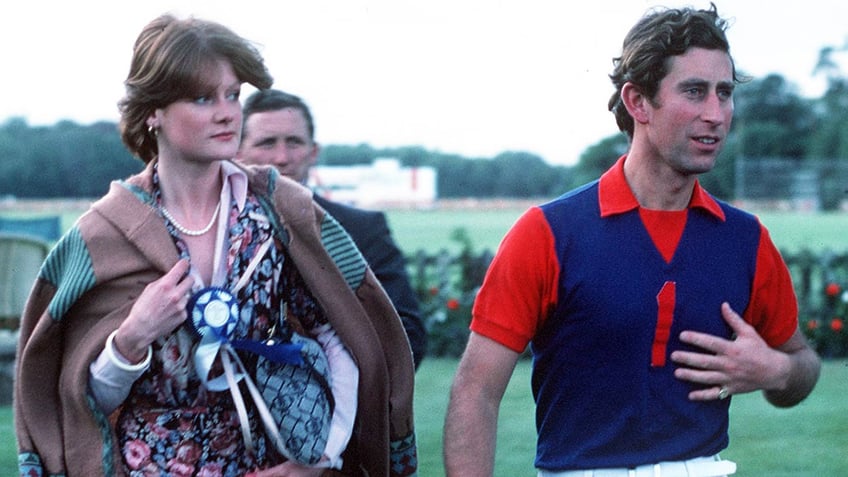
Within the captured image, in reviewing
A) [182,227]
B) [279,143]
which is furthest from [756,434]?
[182,227]

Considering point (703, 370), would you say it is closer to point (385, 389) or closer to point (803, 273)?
point (385, 389)

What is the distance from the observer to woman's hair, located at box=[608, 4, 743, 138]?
308 cm

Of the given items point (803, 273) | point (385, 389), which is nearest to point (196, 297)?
point (385, 389)

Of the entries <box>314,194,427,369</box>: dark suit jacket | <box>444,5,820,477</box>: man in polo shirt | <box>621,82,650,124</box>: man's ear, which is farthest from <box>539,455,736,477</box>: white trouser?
<box>314,194,427,369</box>: dark suit jacket

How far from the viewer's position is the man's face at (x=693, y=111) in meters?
3.02

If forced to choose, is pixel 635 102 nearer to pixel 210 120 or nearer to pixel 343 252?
pixel 343 252

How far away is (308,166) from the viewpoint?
15.6 ft

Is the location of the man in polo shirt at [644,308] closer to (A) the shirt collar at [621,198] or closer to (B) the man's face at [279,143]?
(A) the shirt collar at [621,198]

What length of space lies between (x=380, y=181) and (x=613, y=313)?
1237 centimetres

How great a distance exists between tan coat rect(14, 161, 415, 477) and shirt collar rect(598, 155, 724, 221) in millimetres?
675

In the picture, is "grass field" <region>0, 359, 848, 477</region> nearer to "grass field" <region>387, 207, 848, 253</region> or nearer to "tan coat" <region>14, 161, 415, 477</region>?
"grass field" <region>387, 207, 848, 253</region>

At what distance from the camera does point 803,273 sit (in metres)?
13.5

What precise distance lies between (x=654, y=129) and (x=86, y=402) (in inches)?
60.8

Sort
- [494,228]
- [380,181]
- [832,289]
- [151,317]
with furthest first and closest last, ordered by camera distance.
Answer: [494,228] < [380,181] < [832,289] < [151,317]
